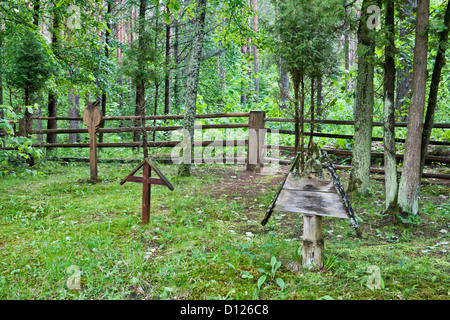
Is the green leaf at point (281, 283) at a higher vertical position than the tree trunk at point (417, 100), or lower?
lower

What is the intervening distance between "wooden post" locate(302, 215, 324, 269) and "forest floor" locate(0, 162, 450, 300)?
76 mm

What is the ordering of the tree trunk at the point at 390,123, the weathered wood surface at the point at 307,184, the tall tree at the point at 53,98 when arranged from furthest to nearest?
the tall tree at the point at 53,98, the tree trunk at the point at 390,123, the weathered wood surface at the point at 307,184

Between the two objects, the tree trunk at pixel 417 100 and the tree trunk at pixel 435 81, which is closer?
the tree trunk at pixel 417 100

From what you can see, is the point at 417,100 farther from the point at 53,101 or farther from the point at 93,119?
the point at 53,101

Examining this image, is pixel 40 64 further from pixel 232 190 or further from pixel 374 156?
pixel 374 156

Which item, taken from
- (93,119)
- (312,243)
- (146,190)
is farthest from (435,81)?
(93,119)

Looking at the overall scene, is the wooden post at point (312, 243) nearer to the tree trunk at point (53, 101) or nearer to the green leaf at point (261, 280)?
the green leaf at point (261, 280)

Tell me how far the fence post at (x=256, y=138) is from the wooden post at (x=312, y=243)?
5.27 m

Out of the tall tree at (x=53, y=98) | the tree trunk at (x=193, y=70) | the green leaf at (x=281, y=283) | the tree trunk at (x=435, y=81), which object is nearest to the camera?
the green leaf at (x=281, y=283)

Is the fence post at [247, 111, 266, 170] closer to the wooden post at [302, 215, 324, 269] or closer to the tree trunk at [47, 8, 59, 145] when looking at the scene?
the wooden post at [302, 215, 324, 269]

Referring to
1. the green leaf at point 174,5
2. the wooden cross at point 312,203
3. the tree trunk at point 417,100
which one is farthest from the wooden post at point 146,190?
the tree trunk at point 417,100

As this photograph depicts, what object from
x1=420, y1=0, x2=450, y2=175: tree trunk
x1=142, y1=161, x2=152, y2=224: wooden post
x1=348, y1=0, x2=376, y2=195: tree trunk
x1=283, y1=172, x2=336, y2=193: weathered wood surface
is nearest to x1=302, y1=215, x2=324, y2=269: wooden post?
x1=283, y1=172, x2=336, y2=193: weathered wood surface

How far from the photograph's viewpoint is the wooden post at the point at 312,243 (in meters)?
2.74
